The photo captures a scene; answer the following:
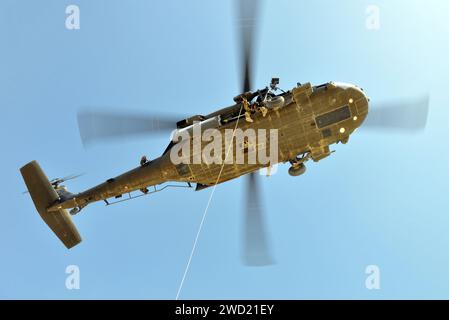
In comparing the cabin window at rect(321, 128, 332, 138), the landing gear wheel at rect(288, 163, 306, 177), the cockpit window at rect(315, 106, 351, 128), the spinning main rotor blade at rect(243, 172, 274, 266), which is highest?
the cockpit window at rect(315, 106, 351, 128)

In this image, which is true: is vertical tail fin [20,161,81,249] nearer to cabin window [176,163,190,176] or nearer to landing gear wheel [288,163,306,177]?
cabin window [176,163,190,176]

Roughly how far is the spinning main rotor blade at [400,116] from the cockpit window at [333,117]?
2.73ft

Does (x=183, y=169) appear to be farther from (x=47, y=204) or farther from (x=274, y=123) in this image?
(x=47, y=204)

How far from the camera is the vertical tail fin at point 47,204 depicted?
1911 centimetres

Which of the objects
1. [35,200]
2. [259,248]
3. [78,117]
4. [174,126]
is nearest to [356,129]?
[259,248]

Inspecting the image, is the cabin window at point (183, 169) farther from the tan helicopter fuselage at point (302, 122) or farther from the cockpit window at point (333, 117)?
the cockpit window at point (333, 117)

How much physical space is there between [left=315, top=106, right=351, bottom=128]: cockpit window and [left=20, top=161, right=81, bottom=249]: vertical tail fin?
10.9m

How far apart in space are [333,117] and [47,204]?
11852 mm

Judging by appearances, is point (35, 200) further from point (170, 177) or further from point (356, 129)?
point (356, 129)

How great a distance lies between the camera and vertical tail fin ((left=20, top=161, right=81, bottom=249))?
19.1m

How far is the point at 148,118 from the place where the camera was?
1579 cm

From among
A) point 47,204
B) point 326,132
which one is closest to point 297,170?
point 326,132

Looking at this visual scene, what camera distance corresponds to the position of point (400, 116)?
1605cm

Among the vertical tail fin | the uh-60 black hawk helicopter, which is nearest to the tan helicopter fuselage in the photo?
the uh-60 black hawk helicopter
